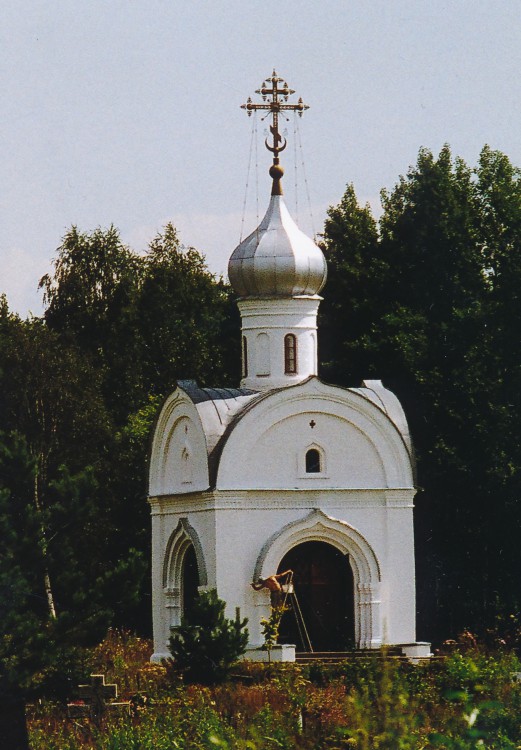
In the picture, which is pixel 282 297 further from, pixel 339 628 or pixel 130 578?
pixel 130 578

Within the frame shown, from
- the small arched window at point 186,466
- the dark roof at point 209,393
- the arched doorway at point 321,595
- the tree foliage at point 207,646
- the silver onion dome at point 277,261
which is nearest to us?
the tree foliage at point 207,646

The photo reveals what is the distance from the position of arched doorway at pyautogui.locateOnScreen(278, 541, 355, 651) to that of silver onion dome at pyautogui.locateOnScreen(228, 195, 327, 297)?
3661 mm

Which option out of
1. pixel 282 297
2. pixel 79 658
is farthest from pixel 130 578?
A: pixel 282 297

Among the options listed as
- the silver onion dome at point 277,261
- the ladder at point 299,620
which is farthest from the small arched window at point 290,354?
the ladder at point 299,620

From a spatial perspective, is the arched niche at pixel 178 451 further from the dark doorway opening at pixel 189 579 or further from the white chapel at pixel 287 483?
the dark doorway opening at pixel 189 579

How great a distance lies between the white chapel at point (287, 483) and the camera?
21.9 metres

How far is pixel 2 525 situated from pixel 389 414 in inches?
327

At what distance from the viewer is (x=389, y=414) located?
23047 millimetres

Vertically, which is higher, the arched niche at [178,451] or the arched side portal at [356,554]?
the arched niche at [178,451]

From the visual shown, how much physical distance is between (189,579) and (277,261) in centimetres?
471

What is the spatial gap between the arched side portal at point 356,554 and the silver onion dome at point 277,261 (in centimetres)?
332

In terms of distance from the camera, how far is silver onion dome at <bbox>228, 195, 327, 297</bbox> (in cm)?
2300

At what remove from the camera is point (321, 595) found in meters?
22.4

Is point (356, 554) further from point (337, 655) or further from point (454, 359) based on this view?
point (454, 359)
